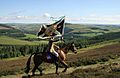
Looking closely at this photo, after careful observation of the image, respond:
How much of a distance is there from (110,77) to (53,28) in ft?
24.2

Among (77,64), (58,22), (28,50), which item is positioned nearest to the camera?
(58,22)

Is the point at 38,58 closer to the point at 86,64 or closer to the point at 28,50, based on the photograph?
the point at 86,64

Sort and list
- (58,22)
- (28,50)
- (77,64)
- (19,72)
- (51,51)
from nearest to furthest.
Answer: (51,51) → (58,22) → (19,72) → (77,64) → (28,50)

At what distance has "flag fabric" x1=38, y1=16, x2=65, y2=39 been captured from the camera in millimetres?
22750

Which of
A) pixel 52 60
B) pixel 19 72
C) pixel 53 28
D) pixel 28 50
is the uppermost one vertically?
pixel 53 28

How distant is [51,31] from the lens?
2292cm

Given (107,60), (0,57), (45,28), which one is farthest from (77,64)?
(0,57)

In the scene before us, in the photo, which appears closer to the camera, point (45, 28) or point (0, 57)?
point (45, 28)

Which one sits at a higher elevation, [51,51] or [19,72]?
[51,51]

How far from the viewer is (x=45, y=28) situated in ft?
75.5

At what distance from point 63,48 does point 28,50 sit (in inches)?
3981

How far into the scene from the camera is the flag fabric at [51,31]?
22750 mm

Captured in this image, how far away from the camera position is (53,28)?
23.2 meters

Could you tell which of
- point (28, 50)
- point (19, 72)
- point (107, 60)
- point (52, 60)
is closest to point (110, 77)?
point (52, 60)
